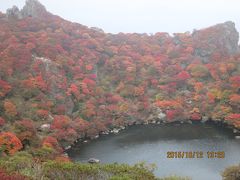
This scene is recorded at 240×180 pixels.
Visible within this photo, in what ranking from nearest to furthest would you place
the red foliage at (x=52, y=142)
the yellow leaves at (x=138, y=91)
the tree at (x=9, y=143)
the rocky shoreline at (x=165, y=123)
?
the tree at (x=9, y=143), the red foliage at (x=52, y=142), the rocky shoreline at (x=165, y=123), the yellow leaves at (x=138, y=91)

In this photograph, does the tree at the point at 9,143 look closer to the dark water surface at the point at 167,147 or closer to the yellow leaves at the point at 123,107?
the dark water surface at the point at 167,147

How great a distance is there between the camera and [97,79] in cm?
6469

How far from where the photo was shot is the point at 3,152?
3341 centimetres

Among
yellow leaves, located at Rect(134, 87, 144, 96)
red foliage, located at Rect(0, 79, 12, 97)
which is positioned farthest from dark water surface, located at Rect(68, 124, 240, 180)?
red foliage, located at Rect(0, 79, 12, 97)

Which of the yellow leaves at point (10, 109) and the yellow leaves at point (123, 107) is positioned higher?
the yellow leaves at point (10, 109)

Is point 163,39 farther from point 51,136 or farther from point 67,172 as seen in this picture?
point 67,172

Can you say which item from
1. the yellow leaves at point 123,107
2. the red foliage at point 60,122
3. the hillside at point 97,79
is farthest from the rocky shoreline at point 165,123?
the red foliage at point 60,122

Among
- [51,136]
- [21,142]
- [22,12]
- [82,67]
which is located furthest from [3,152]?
[22,12]

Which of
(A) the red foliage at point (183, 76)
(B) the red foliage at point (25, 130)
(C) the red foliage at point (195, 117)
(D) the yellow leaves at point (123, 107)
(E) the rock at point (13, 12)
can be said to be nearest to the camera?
(B) the red foliage at point (25, 130)

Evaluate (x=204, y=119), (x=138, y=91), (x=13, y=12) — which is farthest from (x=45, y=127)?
(x=13, y=12)

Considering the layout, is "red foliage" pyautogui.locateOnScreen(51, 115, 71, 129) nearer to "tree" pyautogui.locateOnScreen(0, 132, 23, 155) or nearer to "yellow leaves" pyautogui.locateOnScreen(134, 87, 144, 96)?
"tree" pyautogui.locateOnScreen(0, 132, 23, 155)
